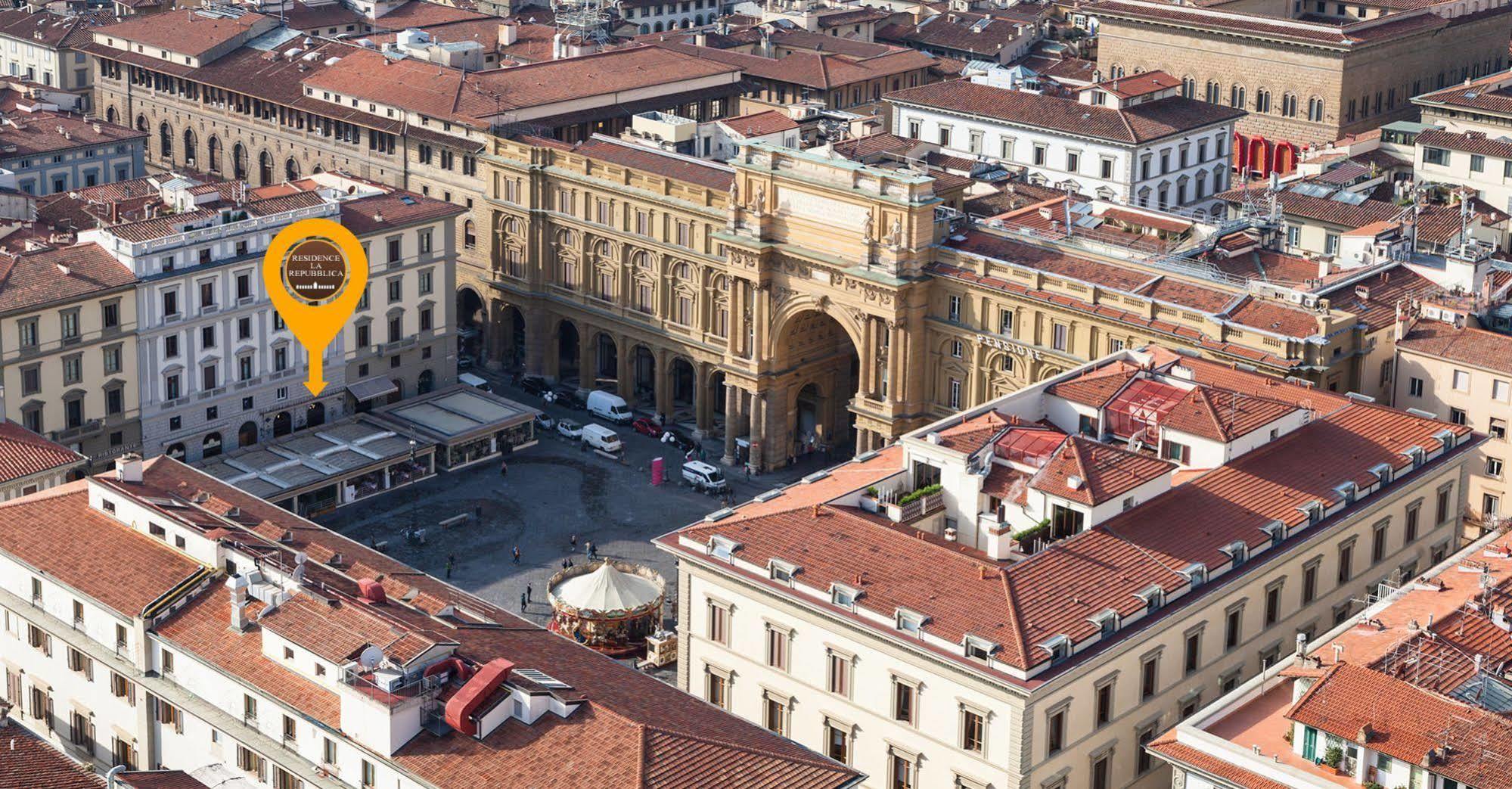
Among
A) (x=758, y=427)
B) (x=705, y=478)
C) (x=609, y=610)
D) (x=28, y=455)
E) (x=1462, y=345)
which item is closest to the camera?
(x=609, y=610)

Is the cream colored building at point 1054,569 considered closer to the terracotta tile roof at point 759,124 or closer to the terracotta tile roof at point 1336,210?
the terracotta tile roof at point 1336,210

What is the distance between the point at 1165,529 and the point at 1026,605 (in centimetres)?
1096

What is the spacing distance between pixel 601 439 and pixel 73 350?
37270mm

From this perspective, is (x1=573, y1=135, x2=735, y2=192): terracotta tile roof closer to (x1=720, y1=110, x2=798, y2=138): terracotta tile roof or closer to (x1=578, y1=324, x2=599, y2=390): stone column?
(x1=720, y1=110, x2=798, y2=138): terracotta tile roof

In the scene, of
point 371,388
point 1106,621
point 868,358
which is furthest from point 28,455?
point 1106,621

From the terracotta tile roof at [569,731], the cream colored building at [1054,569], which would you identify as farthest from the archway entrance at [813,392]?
the terracotta tile roof at [569,731]

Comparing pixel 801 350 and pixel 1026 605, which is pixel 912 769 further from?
pixel 801 350

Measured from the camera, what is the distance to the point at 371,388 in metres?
156

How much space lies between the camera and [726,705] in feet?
340

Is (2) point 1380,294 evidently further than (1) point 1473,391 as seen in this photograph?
Yes

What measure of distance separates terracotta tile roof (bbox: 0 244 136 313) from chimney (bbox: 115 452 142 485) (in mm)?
30561

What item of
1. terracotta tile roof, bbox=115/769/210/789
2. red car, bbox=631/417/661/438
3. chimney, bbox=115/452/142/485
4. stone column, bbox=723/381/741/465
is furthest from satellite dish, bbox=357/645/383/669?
red car, bbox=631/417/661/438

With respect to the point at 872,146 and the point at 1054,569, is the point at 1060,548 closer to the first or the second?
the point at 1054,569

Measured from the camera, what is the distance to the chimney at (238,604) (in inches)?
3659
